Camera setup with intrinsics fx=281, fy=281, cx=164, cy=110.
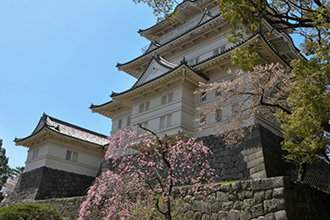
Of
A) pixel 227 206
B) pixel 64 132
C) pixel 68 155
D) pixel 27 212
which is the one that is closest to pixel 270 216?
pixel 227 206

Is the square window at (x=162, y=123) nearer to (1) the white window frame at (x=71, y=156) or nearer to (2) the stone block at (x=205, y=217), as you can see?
(2) the stone block at (x=205, y=217)

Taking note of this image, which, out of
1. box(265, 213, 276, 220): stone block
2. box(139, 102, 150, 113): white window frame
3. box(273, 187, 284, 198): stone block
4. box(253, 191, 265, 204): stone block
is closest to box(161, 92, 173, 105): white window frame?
box(139, 102, 150, 113): white window frame

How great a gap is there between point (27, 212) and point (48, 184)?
10784mm

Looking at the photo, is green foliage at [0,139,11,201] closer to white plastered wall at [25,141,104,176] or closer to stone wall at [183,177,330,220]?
white plastered wall at [25,141,104,176]

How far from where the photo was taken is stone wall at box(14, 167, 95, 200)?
21.7 meters

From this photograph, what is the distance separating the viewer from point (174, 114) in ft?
56.3

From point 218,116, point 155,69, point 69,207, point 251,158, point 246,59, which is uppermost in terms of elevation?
point 155,69

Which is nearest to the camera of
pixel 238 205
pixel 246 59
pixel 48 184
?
pixel 238 205

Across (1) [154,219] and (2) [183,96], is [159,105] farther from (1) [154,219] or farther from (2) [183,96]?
(1) [154,219]

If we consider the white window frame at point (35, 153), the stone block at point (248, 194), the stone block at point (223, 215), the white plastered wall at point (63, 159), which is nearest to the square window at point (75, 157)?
the white plastered wall at point (63, 159)

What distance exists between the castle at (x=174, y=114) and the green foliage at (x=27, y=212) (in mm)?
7670

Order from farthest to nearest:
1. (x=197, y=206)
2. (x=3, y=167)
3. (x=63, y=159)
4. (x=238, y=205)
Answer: (x=3, y=167) < (x=63, y=159) < (x=197, y=206) < (x=238, y=205)

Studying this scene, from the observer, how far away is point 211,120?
16.5 m

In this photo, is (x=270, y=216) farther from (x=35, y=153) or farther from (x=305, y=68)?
(x=35, y=153)
